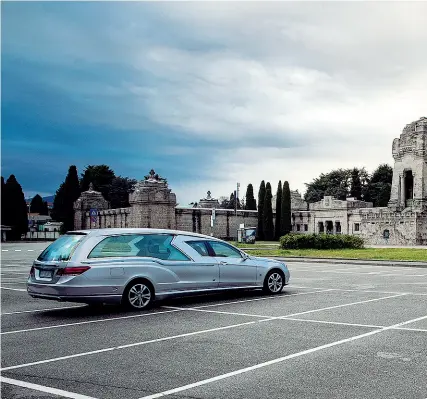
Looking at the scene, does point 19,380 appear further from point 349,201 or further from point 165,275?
point 349,201

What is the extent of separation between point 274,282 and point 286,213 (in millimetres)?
53069

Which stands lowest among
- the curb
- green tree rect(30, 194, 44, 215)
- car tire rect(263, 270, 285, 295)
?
the curb

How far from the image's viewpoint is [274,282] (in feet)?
45.7

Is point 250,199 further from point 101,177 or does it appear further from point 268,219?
point 101,177

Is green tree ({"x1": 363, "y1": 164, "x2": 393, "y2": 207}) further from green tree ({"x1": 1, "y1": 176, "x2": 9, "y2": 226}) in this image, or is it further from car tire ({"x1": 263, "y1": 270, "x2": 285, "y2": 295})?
car tire ({"x1": 263, "y1": 270, "x2": 285, "y2": 295})

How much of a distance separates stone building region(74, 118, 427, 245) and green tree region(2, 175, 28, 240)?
11.4m

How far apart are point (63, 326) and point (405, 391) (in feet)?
20.2

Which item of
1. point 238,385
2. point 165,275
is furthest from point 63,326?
point 238,385

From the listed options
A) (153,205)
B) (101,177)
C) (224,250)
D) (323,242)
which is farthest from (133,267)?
(101,177)

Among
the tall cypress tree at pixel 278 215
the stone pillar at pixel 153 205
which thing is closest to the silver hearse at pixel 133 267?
the stone pillar at pixel 153 205

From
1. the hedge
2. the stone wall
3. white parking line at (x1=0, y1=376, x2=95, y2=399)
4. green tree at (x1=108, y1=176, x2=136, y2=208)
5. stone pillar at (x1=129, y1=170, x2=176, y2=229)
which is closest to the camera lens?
white parking line at (x1=0, y1=376, x2=95, y2=399)

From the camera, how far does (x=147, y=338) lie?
28.1 ft

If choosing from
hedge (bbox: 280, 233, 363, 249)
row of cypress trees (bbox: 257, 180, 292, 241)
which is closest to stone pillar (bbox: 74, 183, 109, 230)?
row of cypress trees (bbox: 257, 180, 292, 241)

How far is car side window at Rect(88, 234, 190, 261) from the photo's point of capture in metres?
11.4
